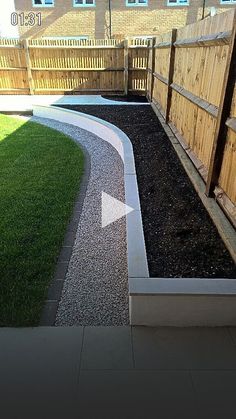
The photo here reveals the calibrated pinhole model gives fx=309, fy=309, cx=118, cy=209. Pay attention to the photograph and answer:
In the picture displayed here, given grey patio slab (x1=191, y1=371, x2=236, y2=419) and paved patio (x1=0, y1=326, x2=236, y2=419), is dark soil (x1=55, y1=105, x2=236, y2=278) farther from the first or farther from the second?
grey patio slab (x1=191, y1=371, x2=236, y2=419)

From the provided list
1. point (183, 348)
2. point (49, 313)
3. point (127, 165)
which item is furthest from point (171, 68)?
point (183, 348)

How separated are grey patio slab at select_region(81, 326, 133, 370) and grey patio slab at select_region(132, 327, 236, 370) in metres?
0.07

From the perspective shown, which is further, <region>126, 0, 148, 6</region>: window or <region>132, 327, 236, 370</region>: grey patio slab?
<region>126, 0, 148, 6</region>: window

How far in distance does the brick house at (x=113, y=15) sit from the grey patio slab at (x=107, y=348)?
23288 millimetres

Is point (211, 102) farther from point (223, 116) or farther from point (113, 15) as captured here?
point (113, 15)

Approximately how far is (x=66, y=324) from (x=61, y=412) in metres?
0.76

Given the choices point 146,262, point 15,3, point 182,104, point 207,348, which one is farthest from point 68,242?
point 15,3

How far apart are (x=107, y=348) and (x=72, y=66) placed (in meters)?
14.0

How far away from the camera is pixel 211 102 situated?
13.1 ft

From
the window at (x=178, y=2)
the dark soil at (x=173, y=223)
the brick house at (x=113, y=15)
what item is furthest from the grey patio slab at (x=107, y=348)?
the window at (x=178, y=2)

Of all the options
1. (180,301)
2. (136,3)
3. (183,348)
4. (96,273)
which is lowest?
(96,273)

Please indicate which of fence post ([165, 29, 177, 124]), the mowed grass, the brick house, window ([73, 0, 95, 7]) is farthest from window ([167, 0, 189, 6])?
the mowed grass

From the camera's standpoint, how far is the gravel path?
2709 millimetres

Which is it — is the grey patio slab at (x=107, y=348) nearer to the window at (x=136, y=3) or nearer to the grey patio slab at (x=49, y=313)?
the grey patio slab at (x=49, y=313)
